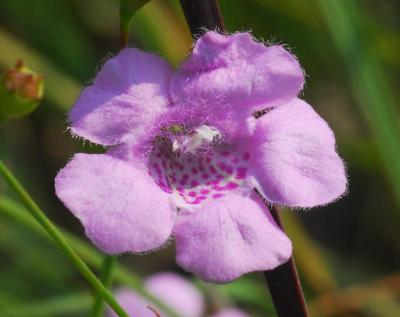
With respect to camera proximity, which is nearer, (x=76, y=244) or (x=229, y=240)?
(x=229, y=240)

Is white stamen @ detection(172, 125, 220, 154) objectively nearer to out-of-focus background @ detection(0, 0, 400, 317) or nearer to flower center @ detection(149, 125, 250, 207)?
flower center @ detection(149, 125, 250, 207)

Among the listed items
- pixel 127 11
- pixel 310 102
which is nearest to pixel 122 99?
pixel 127 11

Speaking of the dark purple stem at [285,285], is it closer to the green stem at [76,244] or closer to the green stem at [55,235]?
the green stem at [55,235]

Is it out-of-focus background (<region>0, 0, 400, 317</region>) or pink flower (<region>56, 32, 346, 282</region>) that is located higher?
pink flower (<region>56, 32, 346, 282</region>)

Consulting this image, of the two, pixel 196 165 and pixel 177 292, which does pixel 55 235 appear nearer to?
pixel 196 165

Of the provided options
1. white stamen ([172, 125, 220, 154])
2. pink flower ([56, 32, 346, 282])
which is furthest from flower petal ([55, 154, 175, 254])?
white stamen ([172, 125, 220, 154])

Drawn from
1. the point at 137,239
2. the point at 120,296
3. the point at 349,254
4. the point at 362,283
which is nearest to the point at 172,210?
the point at 137,239

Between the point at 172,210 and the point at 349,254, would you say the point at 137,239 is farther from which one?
the point at 349,254

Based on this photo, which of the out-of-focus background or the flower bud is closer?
the flower bud
